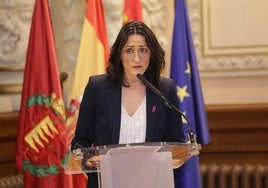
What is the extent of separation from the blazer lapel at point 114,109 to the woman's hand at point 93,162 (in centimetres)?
25

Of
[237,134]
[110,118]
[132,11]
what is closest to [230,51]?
[237,134]

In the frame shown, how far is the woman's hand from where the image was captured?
196cm

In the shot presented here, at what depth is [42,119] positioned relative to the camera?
331 cm

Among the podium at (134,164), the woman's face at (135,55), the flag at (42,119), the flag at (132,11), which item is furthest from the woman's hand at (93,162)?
the flag at (132,11)

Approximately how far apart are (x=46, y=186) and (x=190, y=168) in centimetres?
93

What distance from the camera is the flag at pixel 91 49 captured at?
134 inches

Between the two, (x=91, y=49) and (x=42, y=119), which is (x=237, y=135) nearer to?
(x=91, y=49)

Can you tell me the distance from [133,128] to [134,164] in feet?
1.16

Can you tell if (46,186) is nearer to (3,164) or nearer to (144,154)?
(3,164)

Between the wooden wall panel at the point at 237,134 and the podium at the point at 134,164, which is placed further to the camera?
the wooden wall panel at the point at 237,134

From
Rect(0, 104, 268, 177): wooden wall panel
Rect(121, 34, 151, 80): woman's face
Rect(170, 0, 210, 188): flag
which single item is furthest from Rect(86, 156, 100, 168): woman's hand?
Rect(0, 104, 268, 177): wooden wall panel

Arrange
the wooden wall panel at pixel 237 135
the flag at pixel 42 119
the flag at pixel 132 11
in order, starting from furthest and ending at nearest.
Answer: the wooden wall panel at pixel 237 135, the flag at pixel 132 11, the flag at pixel 42 119

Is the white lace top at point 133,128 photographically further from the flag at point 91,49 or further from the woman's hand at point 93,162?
the flag at point 91,49

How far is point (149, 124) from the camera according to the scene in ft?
7.42
